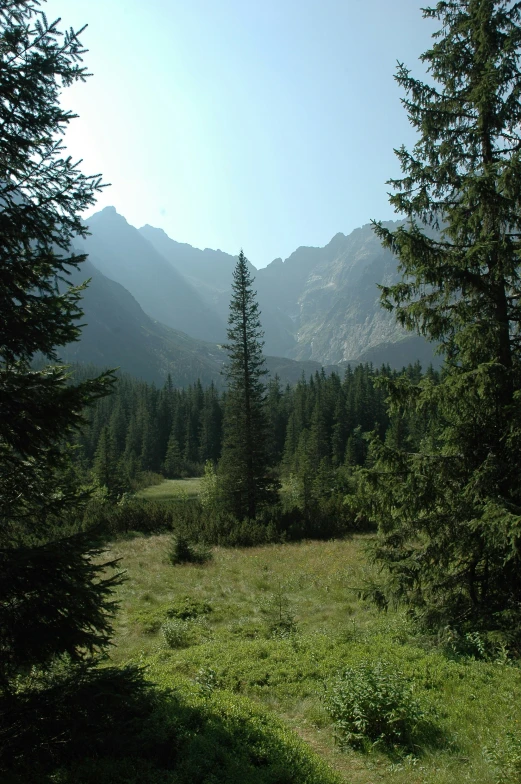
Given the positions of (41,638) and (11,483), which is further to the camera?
(11,483)

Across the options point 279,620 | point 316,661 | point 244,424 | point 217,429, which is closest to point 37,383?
point 316,661

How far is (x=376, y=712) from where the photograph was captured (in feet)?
20.0

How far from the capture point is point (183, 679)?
25.4ft

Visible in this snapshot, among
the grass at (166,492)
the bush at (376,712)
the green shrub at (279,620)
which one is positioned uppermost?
the bush at (376,712)

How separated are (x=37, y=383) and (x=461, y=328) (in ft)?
25.9

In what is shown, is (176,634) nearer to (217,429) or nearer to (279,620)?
(279,620)

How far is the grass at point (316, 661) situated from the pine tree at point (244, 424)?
1261 cm

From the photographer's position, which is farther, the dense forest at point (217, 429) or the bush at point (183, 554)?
the dense forest at point (217, 429)

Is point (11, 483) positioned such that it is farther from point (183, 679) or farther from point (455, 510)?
point (455, 510)

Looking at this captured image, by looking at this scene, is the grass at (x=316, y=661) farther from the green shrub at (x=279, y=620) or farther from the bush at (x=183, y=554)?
the bush at (x=183, y=554)

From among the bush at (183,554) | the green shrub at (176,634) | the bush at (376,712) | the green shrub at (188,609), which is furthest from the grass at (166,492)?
the bush at (376,712)

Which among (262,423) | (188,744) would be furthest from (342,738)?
(262,423)

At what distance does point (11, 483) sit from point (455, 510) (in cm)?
760

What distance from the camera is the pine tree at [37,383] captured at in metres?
4.62
